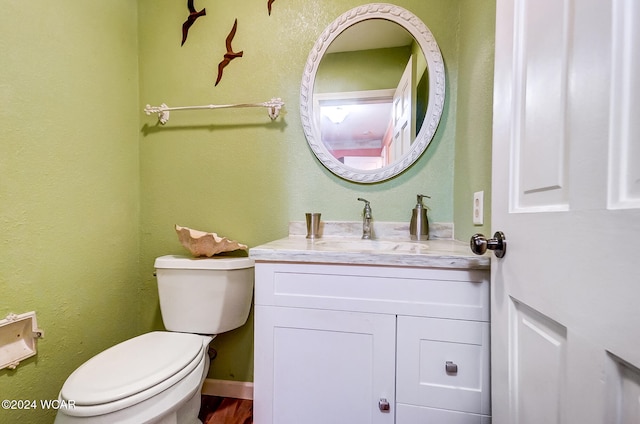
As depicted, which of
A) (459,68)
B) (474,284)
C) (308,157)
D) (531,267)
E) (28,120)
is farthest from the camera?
(308,157)

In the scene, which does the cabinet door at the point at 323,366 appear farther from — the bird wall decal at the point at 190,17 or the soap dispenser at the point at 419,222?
the bird wall decal at the point at 190,17

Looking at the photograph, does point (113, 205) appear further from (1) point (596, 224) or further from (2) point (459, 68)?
(2) point (459, 68)

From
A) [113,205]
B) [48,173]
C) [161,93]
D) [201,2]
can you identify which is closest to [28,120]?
[48,173]

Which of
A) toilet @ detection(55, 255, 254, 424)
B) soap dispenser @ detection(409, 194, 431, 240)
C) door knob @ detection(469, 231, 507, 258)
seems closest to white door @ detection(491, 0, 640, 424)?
door knob @ detection(469, 231, 507, 258)

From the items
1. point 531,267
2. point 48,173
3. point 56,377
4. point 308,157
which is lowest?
point 56,377

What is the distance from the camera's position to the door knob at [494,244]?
0.55 metres

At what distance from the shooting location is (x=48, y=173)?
914 mm

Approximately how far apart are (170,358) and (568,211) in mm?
1104

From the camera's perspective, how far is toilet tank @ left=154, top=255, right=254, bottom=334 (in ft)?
3.46

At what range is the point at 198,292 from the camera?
1059 mm

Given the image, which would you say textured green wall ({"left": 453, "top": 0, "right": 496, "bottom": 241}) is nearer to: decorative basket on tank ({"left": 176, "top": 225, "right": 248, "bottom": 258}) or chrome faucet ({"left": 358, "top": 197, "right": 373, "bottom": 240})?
chrome faucet ({"left": 358, "top": 197, "right": 373, "bottom": 240})

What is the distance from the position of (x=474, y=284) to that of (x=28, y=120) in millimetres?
1545

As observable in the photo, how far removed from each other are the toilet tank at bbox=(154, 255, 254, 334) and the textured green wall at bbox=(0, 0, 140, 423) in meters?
0.32

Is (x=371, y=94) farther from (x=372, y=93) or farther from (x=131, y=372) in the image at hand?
(x=131, y=372)
